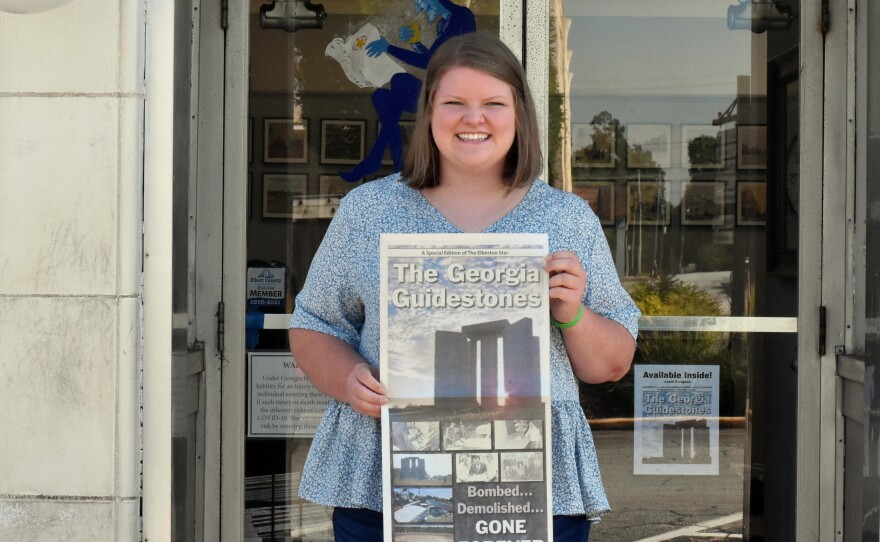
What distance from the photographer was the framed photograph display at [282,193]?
4207 mm

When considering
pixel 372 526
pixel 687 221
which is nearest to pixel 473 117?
pixel 372 526

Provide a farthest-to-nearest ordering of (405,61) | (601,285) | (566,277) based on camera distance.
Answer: (405,61) → (601,285) → (566,277)

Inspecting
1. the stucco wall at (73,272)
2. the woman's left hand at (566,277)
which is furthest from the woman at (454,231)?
the stucco wall at (73,272)

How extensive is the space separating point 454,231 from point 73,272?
155cm

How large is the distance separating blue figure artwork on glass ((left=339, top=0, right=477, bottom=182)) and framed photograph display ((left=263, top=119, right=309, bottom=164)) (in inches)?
10.4

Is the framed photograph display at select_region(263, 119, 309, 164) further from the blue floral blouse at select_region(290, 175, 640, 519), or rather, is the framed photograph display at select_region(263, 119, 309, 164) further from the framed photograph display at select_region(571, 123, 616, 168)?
the blue floral blouse at select_region(290, 175, 640, 519)

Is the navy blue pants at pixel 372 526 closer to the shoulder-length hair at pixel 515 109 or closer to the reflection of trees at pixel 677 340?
the shoulder-length hair at pixel 515 109

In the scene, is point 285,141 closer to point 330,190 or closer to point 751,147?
point 330,190

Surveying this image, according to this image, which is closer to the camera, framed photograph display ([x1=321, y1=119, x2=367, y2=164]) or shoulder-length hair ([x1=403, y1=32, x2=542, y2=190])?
shoulder-length hair ([x1=403, y1=32, x2=542, y2=190])

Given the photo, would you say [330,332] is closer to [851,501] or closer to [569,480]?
[569,480]

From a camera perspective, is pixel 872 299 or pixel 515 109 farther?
pixel 872 299

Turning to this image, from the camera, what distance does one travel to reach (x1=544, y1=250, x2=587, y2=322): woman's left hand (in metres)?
2.13

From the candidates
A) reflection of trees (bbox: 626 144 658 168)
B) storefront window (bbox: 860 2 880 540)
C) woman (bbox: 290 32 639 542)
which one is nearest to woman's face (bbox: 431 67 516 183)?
woman (bbox: 290 32 639 542)

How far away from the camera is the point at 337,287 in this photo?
93.5 inches
